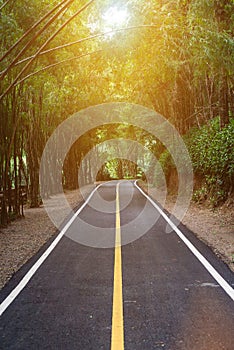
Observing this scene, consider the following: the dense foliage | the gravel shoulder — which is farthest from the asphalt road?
the dense foliage

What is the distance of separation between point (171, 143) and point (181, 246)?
16.7m

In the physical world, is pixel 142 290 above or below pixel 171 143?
below

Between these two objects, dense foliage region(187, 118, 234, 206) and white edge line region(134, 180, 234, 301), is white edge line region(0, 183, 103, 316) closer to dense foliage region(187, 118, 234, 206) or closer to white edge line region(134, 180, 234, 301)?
white edge line region(134, 180, 234, 301)

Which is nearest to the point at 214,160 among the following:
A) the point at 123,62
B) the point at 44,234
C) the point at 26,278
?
the point at 123,62

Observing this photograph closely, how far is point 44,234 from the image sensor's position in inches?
511

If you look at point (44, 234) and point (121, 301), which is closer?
Result: point (121, 301)

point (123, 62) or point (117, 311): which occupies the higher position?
point (123, 62)

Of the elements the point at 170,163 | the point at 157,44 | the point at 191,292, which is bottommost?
the point at 191,292

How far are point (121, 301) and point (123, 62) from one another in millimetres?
14021

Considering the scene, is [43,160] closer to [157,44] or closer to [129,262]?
[157,44]

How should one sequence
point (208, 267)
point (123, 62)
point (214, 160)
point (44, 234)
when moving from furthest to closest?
point (123, 62)
point (214, 160)
point (44, 234)
point (208, 267)

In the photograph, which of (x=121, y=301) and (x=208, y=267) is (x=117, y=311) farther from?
(x=208, y=267)

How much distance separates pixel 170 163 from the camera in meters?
27.1

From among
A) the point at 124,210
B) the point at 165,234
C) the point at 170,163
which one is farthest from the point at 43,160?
the point at 165,234
